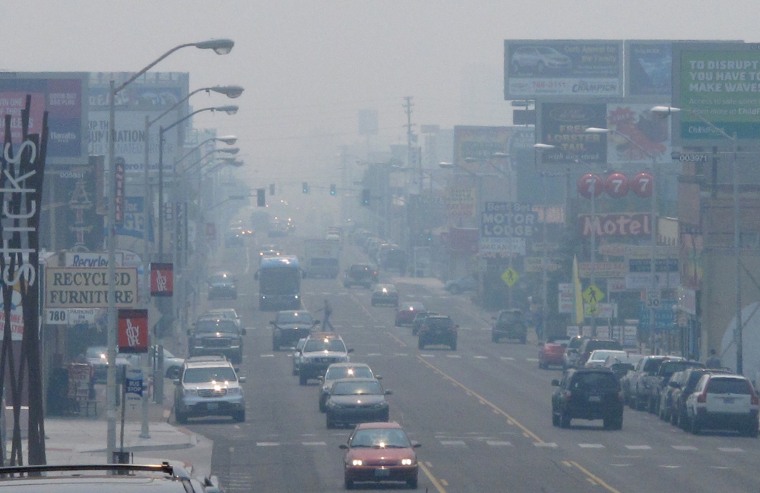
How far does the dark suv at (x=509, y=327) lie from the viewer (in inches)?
3039

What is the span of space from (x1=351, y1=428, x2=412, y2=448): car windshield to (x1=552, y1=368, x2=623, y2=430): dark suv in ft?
36.8

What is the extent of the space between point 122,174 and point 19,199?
106 feet

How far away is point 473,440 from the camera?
35.8 m

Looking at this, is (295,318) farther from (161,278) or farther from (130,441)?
(130,441)

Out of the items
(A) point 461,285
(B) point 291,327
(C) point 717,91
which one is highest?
(C) point 717,91

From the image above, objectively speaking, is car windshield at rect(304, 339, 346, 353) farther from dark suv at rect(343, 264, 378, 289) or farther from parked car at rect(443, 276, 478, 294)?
parked car at rect(443, 276, 478, 294)

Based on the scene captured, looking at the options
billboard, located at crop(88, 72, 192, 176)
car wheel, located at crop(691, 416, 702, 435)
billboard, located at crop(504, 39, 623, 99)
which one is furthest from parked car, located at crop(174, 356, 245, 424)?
billboard, located at crop(504, 39, 623, 99)

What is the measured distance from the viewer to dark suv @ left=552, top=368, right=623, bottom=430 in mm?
37750

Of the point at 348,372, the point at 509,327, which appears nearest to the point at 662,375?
the point at 348,372

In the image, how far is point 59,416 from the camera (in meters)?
43.4

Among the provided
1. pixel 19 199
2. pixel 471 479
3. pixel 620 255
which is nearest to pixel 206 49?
pixel 19 199

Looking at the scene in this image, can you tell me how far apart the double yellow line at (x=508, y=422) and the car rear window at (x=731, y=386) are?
14.7 ft

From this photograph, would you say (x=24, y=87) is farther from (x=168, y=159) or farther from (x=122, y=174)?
(x=168, y=159)

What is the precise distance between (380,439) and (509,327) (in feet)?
165
